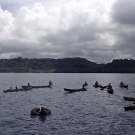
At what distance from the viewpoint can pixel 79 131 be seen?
35.5 meters

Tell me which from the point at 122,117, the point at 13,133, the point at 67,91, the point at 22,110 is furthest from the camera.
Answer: the point at 67,91

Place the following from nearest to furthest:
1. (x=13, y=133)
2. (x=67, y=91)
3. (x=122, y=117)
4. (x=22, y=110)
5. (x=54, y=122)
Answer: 1. (x=13, y=133)
2. (x=54, y=122)
3. (x=122, y=117)
4. (x=22, y=110)
5. (x=67, y=91)

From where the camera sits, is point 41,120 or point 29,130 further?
point 41,120

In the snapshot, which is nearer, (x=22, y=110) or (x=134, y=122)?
(x=134, y=122)

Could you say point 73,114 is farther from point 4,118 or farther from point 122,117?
point 4,118

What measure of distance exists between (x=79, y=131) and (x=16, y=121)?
13.0 metres

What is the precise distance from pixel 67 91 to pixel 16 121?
55.1 m

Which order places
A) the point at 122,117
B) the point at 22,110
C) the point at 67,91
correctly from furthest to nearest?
the point at 67,91, the point at 22,110, the point at 122,117

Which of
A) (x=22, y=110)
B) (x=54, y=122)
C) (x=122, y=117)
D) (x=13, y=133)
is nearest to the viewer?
(x=13, y=133)

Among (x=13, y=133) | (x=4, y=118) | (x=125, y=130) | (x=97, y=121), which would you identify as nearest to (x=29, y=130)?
(x=13, y=133)

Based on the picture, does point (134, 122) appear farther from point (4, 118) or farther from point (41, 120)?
point (4, 118)

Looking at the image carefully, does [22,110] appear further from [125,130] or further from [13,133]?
[125,130]


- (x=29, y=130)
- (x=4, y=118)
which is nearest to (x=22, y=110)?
(x=4, y=118)

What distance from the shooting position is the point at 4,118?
1721 inches
